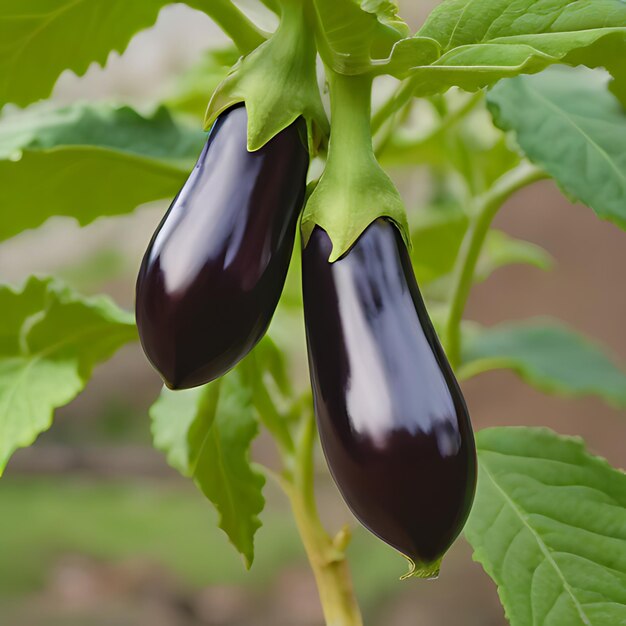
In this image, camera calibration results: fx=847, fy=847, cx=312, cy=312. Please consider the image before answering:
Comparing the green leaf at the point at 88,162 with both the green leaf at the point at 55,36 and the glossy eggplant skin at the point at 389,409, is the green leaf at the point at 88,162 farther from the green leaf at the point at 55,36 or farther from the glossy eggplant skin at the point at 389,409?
the glossy eggplant skin at the point at 389,409

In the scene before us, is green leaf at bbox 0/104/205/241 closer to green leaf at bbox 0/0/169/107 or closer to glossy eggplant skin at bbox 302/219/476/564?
green leaf at bbox 0/0/169/107

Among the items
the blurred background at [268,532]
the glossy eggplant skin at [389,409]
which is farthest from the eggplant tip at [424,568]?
the blurred background at [268,532]

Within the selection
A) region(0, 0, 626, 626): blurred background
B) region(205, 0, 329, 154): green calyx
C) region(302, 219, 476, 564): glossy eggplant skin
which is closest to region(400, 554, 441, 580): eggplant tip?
region(302, 219, 476, 564): glossy eggplant skin

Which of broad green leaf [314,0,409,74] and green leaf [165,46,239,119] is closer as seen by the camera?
broad green leaf [314,0,409,74]

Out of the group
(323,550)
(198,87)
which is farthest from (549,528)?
(198,87)

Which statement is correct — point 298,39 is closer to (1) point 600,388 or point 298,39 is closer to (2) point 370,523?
(2) point 370,523

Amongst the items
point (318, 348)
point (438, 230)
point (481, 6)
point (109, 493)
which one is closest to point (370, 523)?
point (318, 348)
